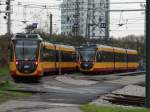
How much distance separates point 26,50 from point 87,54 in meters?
18.7

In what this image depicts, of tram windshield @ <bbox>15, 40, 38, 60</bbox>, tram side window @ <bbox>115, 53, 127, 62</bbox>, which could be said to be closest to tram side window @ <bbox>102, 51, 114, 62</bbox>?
tram side window @ <bbox>115, 53, 127, 62</bbox>

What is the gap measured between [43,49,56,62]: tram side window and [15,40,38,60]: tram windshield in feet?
10.1

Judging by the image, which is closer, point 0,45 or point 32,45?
point 32,45

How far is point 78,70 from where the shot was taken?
61438mm

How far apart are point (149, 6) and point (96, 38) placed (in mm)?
70011

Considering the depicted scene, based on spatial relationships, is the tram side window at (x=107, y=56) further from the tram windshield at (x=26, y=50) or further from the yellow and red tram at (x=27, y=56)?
the tram windshield at (x=26, y=50)

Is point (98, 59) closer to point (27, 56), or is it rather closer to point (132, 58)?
point (132, 58)

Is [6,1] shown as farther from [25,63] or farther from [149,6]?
[149,6]

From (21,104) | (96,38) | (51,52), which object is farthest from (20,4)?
(21,104)

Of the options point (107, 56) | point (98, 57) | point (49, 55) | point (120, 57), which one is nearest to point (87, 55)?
point (98, 57)

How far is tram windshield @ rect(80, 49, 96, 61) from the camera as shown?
58188 mm

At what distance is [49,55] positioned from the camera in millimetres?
47250

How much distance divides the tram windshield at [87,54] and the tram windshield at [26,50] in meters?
17.9

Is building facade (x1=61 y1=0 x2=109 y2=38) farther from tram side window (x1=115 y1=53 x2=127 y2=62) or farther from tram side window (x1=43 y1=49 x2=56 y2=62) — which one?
tram side window (x1=43 y1=49 x2=56 y2=62)
